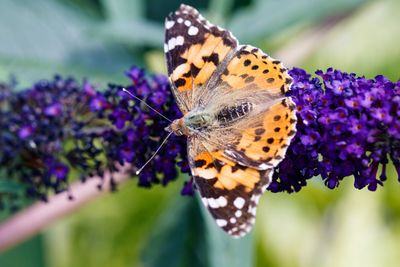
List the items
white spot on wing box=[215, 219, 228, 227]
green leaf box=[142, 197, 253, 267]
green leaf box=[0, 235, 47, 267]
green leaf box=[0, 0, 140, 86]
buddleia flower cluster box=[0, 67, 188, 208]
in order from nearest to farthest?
white spot on wing box=[215, 219, 228, 227] → buddleia flower cluster box=[0, 67, 188, 208] → green leaf box=[142, 197, 253, 267] → green leaf box=[0, 0, 140, 86] → green leaf box=[0, 235, 47, 267]

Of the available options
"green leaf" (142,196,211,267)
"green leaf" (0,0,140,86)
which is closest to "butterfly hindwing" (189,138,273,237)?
"green leaf" (142,196,211,267)

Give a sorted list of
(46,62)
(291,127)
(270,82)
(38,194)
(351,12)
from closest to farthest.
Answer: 1. (291,127)
2. (270,82)
3. (38,194)
4. (46,62)
5. (351,12)

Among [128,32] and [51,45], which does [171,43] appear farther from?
[51,45]

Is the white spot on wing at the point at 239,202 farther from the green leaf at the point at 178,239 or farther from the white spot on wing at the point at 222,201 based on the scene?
the green leaf at the point at 178,239

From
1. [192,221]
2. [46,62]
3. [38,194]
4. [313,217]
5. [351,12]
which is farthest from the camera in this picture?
[313,217]

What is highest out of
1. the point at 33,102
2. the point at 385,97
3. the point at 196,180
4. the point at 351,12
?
the point at 351,12

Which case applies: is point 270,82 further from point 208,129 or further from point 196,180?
point 196,180

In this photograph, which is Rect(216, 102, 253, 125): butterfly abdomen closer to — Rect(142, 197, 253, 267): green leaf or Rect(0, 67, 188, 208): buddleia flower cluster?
Rect(0, 67, 188, 208): buddleia flower cluster

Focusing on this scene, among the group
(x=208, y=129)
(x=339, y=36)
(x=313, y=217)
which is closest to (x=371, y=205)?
(x=313, y=217)
